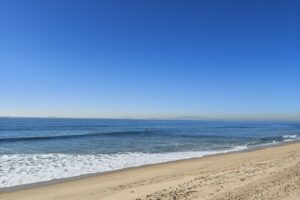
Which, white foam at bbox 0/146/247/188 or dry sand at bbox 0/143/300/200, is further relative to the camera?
white foam at bbox 0/146/247/188

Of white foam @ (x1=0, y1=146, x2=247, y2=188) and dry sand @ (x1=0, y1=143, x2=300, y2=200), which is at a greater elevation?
dry sand @ (x1=0, y1=143, x2=300, y2=200)

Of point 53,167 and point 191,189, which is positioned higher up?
point 191,189

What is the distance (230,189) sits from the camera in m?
8.53

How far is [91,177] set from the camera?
523 inches

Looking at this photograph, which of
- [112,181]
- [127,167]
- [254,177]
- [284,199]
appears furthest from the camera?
[127,167]

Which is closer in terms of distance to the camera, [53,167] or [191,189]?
[191,189]

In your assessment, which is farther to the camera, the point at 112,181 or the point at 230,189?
the point at 112,181

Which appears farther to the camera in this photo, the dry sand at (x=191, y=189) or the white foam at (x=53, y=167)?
the white foam at (x=53, y=167)

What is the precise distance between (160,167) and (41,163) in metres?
6.45

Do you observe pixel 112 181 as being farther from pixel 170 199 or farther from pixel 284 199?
pixel 284 199

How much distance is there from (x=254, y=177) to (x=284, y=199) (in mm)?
2765

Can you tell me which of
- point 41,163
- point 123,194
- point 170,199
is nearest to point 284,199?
point 170,199

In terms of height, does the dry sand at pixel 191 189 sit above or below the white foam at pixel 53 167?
above

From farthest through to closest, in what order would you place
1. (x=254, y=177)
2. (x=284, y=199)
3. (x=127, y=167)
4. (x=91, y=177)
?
(x=127, y=167)
(x=91, y=177)
(x=254, y=177)
(x=284, y=199)
